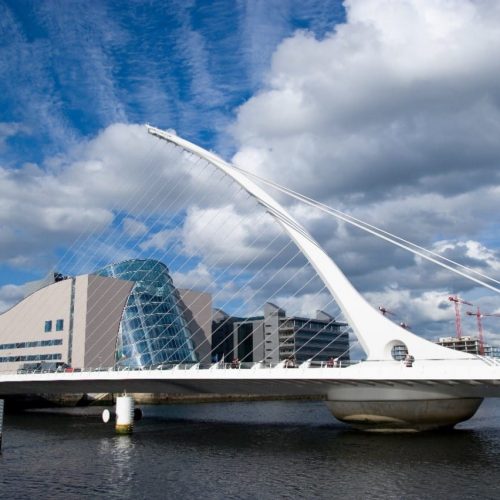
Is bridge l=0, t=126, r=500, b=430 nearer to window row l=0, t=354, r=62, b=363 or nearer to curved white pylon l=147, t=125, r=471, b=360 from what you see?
curved white pylon l=147, t=125, r=471, b=360

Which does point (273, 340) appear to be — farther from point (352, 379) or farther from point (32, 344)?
point (352, 379)

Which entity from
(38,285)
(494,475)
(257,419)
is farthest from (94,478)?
(38,285)

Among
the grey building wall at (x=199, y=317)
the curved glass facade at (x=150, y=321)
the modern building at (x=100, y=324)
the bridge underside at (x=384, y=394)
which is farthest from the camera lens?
the grey building wall at (x=199, y=317)

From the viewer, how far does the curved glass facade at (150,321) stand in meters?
89.4

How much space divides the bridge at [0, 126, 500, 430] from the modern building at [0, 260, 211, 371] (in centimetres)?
4781

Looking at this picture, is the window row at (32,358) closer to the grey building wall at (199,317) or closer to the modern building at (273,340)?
the grey building wall at (199,317)

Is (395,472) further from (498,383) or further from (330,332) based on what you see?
(330,332)

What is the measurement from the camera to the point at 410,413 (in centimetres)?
3466

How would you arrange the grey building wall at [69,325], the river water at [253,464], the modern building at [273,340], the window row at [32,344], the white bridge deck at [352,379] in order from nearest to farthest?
the river water at [253,464] → the white bridge deck at [352,379] → the grey building wall at [69,325] → the window row at [32,344] → the modern building at [273,340]

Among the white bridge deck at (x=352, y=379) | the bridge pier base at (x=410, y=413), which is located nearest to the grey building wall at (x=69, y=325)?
the white bridge deck at (x=352, y=379)

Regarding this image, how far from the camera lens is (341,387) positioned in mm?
36656

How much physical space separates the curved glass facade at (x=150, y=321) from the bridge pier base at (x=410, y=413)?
52.8 m

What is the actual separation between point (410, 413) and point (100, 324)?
204 ft

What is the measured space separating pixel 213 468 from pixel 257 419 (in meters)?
26.8
